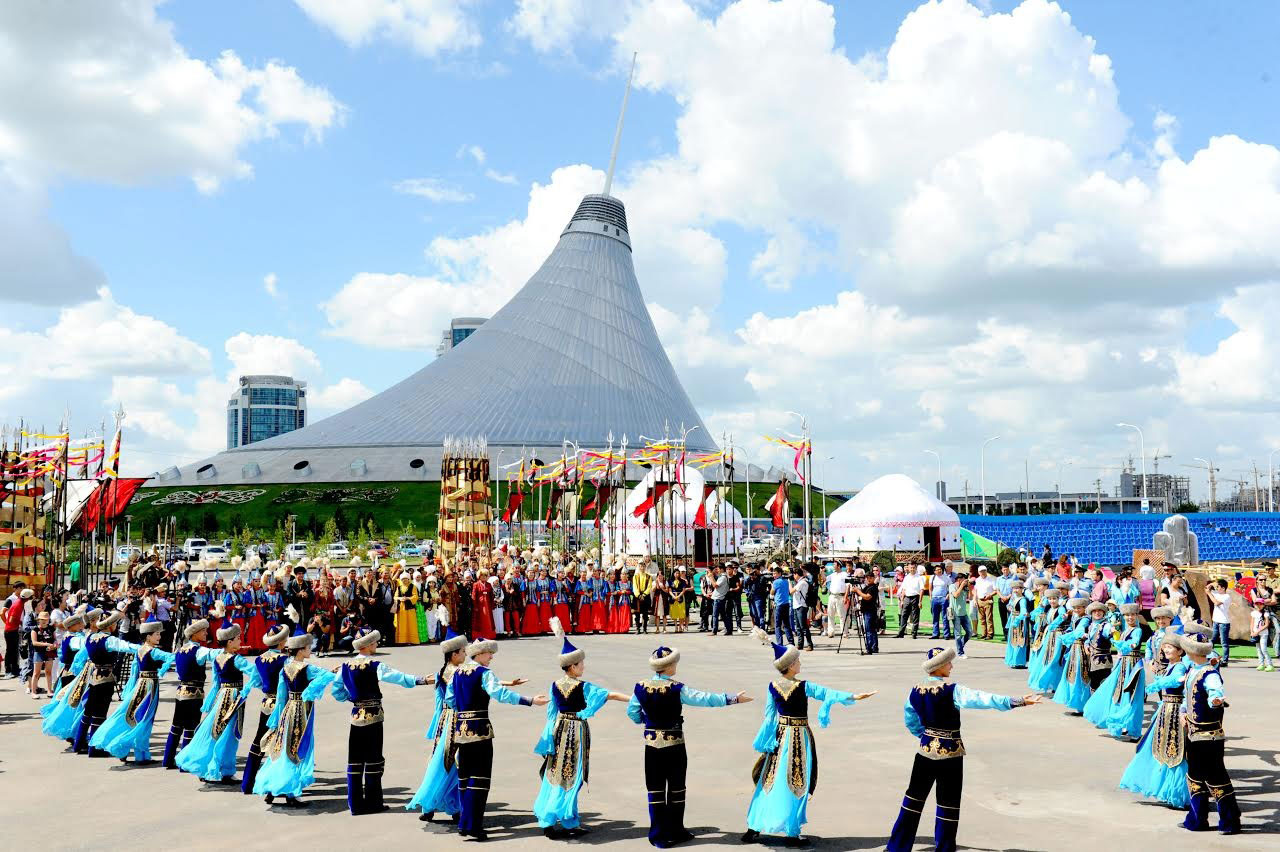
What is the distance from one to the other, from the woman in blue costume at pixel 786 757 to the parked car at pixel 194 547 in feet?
180

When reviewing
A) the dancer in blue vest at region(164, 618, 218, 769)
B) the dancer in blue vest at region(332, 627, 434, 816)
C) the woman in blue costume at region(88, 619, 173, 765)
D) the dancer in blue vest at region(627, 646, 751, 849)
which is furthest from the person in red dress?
the dancer in blue vest at region(627, 646, 751, 849)

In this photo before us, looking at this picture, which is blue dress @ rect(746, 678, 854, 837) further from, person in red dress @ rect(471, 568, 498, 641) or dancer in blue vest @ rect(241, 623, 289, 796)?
person in red dress @ rect(471, 568, 498, 641)

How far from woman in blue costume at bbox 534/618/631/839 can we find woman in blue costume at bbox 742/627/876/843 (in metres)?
1.20

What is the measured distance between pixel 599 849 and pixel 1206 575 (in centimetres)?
1946

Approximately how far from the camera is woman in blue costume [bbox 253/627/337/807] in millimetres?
9102

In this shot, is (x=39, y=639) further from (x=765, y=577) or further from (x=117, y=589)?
(x=765, y=577)

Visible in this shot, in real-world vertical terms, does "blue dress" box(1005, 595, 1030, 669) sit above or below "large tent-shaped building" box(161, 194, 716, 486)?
below

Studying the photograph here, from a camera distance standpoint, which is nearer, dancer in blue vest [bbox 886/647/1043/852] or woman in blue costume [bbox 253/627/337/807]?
dancer in blue vest [bbox 886/647/1043/852]

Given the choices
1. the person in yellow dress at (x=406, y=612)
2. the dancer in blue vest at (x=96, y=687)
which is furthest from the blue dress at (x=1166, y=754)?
the person in yellow dress at (x=406, y=612)

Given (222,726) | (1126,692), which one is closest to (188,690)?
(222,726)

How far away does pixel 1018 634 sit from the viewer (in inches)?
669

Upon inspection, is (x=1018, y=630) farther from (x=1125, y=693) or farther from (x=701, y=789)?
(x=701, y=789)

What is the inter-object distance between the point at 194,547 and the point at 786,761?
64325 millimetres

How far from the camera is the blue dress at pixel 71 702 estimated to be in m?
11.8
